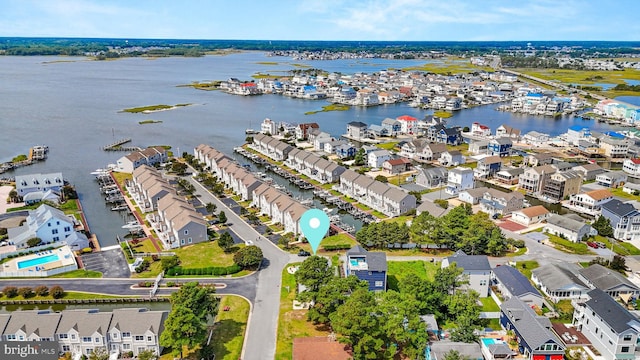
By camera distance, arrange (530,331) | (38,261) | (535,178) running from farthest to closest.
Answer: (535,178) < (38,261) < (530,331)

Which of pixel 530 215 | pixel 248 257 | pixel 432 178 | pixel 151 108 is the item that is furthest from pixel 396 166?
pixel 151 108

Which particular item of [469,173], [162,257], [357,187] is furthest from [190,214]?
[469,173]

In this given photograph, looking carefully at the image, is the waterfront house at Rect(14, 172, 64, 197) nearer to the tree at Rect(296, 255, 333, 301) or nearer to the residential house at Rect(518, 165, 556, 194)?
the tree at Rect(296, 255, 333, 301)

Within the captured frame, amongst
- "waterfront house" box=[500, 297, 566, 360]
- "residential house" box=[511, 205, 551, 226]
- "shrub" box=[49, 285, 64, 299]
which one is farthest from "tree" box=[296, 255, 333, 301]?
"residential house" box=[511, 205, 551, 226]

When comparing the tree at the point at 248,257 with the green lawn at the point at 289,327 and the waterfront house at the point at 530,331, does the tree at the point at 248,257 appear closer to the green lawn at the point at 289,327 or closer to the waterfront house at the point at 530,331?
the green lawn at the point at 289,327

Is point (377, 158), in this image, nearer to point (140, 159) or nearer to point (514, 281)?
point (140, 159)

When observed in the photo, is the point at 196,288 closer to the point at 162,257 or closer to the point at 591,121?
the point at 162,257
